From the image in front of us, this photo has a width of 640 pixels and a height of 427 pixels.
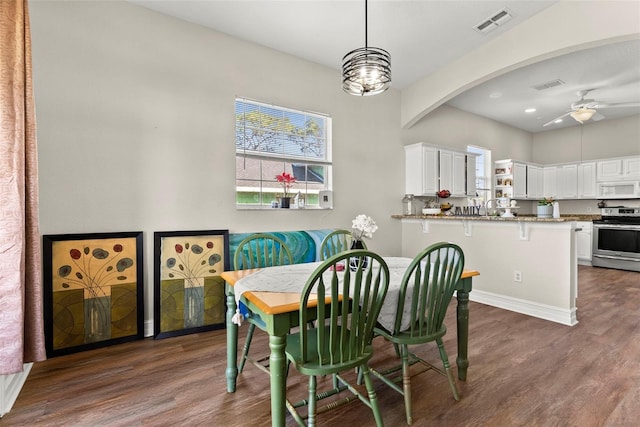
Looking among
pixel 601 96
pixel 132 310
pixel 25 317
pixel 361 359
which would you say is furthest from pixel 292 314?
pixel 601 96

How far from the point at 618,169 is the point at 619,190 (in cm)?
45

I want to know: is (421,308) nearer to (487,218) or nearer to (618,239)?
(487,218)

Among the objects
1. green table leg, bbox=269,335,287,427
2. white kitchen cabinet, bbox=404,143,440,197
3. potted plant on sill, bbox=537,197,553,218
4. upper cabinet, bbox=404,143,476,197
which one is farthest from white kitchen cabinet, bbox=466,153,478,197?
green table leg, bbox=269,335,287,427

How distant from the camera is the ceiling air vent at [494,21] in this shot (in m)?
3.22

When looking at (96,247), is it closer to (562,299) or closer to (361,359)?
(361,359)

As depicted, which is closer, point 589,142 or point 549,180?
point 589,142

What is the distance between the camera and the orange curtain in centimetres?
174

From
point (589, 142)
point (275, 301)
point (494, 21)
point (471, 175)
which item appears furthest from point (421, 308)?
point (589, 142)

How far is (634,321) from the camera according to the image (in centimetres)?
331

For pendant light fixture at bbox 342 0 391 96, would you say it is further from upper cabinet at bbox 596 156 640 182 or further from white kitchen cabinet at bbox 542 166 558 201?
white kitchen cabinet at bbox 542 166 558 201

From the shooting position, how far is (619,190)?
6.46 meters

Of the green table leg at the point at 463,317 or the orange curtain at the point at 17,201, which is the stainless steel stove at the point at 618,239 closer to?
the green table leg at the point at 463,317

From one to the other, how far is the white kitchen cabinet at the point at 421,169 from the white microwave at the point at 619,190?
14.0ft

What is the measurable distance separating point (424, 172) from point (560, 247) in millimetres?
2048
